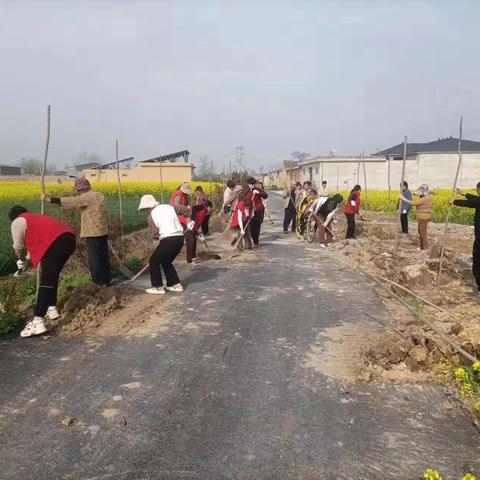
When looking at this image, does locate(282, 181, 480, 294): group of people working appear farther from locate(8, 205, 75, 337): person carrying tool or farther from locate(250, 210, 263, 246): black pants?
locate(8, 205, 75, 337): person carrying tool

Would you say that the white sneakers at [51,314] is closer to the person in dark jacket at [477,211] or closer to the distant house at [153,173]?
the person in dark jacket at [477,211]

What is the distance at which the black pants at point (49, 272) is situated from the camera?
4887mm

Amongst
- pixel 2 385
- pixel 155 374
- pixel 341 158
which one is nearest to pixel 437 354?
pixel 155 374

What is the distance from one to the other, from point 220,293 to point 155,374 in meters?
2.85

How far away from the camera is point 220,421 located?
324 cm

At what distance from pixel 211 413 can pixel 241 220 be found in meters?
7.16

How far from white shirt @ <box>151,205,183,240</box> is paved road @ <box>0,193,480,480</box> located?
1.49 metres

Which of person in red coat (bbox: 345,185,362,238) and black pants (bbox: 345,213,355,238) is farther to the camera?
black pants (bbox: 345,213,355,238)

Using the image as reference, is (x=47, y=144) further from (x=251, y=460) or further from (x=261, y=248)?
(x=261, y=248)

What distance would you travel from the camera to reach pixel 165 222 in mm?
6457

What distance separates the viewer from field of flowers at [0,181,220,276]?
869 cm

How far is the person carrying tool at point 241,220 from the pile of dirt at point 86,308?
442 centimetres

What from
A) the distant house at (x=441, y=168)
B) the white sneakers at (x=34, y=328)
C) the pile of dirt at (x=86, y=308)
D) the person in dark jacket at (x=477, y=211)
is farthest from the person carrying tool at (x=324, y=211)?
the distant house at (x=441, y=168)

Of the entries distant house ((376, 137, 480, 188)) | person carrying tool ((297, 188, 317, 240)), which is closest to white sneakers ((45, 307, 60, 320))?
person carrying tool ((297, 188, 317, 240))
